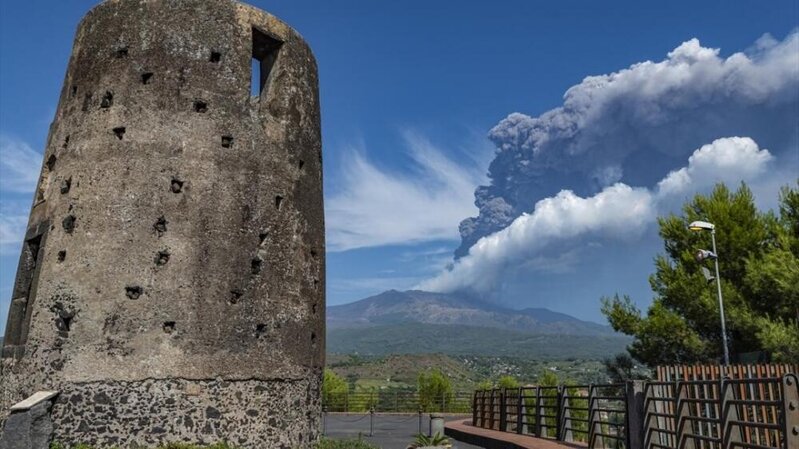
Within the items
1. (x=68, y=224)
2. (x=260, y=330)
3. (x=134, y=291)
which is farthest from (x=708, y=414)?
(x=68, y=224)

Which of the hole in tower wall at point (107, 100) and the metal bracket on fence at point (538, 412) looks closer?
the hole in tower wall at point (107, 100)

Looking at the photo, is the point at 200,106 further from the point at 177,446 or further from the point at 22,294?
the point at 177,446

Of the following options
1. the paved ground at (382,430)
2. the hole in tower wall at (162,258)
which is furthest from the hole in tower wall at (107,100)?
the paved ground at (382,430)

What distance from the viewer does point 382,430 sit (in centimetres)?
2814

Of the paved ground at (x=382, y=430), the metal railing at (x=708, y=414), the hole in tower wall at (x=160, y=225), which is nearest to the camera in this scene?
the metal railing at (x=708, y=414)

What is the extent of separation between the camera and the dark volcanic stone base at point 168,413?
1321 centimetres

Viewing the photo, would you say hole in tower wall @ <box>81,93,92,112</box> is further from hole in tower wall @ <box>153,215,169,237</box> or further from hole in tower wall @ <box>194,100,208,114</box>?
hole in tower wall @ <box>153,215,169,237</box>

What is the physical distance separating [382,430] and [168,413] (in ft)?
52.5

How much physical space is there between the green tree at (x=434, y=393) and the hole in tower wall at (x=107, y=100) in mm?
30455

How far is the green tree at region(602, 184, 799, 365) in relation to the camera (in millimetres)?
25516

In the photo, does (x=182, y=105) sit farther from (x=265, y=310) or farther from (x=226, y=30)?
(x=265, y=310)

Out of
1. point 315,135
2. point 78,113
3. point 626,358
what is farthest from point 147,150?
point 626,358

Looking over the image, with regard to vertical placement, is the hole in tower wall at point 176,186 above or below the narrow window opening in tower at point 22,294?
above

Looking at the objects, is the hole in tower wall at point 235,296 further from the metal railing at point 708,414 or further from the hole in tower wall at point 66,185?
the metal railing at point 708,414
